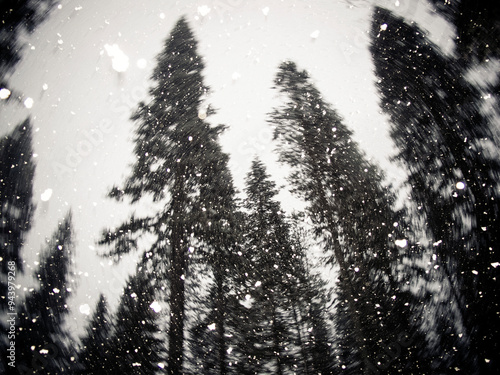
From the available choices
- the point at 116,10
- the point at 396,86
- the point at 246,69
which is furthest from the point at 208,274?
the point at 396,86

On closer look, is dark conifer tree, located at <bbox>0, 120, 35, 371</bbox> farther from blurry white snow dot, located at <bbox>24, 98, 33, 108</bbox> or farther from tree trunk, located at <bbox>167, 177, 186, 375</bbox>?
tree trunk, located at <bbox>167, 177, 186, 375</bbox>

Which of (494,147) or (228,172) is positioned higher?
(494,147)

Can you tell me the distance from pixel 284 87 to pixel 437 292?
2.27m

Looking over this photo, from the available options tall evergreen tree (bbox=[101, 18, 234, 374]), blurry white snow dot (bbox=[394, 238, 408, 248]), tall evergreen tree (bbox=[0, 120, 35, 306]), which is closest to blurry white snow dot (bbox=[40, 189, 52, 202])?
tall evergreen tree (bbox=[0, 120, 35, 306])

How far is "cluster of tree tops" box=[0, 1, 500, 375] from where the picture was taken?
1.50 meters

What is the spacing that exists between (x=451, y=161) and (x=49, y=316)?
3272 millimetres

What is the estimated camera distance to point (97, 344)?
5.31ft

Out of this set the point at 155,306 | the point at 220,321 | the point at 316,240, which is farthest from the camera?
the point at 316,240

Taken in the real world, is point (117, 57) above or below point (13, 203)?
above

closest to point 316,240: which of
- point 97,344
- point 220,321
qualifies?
point 220,321

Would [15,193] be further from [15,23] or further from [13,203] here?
[15,23]

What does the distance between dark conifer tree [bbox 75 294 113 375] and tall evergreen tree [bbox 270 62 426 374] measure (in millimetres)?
1996

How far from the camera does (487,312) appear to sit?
5.17 ft

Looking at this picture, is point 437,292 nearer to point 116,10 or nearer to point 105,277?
point 105,277
